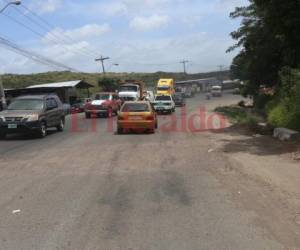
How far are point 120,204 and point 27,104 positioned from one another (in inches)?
603

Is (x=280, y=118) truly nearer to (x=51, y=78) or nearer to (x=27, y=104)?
(x=27, y=104)

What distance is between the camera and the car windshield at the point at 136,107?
24.3 metres

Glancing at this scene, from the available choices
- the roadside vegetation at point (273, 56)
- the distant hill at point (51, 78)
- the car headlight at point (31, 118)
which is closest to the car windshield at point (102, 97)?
the roadside vegetation at point (273, 56)

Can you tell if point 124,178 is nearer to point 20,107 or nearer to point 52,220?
point 52,220

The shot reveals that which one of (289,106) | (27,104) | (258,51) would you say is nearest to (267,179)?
(289,106)

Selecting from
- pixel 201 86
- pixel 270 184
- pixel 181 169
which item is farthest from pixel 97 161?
pixel 201 86

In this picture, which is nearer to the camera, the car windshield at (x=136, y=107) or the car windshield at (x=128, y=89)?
the car windshield at (x=136, y=107)

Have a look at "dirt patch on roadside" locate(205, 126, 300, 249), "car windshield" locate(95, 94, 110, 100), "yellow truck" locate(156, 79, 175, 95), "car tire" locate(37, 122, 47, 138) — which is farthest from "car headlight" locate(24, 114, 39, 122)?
"yellow truck" locate(156, 79, 175, 95)

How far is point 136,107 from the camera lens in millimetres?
24594

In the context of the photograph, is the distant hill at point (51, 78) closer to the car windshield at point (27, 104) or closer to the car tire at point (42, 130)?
the car windshield at point (27, 104)

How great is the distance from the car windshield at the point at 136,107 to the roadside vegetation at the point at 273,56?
5520 millimetres

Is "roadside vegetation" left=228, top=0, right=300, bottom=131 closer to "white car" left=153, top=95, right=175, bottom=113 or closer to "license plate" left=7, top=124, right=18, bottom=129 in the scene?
"white car" left=153, top=95, right=175, bottom=113

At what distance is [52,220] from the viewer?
7.60 meters

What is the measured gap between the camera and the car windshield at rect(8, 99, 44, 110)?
75.0 feet
